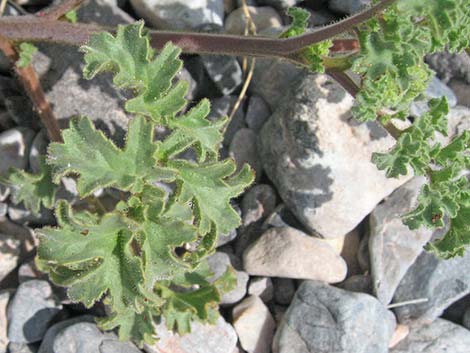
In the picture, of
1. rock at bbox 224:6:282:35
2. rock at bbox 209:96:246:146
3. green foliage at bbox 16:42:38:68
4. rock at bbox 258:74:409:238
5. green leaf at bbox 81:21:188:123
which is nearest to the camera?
green leaf at bbox 81:21:188:123

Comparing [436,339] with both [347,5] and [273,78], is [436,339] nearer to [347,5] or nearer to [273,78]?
[273,78]

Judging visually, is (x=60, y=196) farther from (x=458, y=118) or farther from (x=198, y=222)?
(x=458, y=118)

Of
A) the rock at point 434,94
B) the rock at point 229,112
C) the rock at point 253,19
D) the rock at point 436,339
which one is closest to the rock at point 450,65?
the rock at point 434,94

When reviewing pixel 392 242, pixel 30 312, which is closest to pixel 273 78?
pixel 392 242

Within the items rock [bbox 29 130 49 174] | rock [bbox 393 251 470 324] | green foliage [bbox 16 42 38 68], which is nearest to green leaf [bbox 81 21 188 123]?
green foliage [bbox 16 42 38 68]

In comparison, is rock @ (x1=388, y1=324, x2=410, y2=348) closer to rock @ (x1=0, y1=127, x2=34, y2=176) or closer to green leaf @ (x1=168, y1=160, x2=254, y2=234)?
green leaf @ (x1=168, y1=160, x2=254, y2=234)
